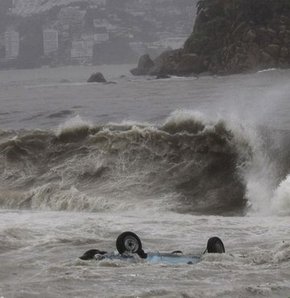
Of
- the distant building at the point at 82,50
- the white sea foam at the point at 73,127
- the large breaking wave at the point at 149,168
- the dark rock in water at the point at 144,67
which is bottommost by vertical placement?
the large breaking wave at the point at 149,168

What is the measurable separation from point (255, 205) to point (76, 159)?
22.4 ft

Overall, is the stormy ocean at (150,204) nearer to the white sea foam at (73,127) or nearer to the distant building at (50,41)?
the white sea foam at (73,127)

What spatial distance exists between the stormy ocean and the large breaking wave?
4 centimetres

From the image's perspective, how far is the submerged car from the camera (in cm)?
820

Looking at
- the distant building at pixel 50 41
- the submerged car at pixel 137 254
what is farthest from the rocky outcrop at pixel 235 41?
the distant building at pixel 50 41

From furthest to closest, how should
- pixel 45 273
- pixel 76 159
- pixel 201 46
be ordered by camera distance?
pixel 201 46
pixel 76 159
pixel 45 273

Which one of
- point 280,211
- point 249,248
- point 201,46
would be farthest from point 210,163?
point 201,46

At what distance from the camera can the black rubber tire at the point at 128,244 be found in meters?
8.52

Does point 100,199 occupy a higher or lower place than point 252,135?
lower

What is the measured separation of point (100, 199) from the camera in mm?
14727

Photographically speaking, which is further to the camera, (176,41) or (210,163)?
(176,41)

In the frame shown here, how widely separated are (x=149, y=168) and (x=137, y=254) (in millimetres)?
8712

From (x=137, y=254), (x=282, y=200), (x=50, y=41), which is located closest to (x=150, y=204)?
(x=282, y=200)

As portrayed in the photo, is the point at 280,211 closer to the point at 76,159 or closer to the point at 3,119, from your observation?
the point at 76,159
